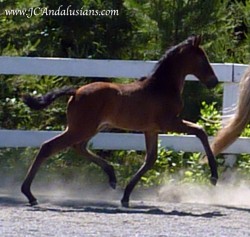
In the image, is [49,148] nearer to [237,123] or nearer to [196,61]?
[196,61]

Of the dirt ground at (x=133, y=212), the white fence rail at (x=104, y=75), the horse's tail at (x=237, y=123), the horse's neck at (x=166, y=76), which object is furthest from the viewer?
the white fence rail at (x=104, y=75)

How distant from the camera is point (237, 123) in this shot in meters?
9.78

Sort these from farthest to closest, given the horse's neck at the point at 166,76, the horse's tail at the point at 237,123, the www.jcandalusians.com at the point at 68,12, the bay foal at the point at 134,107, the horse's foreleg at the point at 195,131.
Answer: the www.jcandalusians.com at the point at 68,12
the horse's tail at the point at 237,123
the horse's neck at the point at 166,76
the horse's foreleg at the point at 195,131
the bay foal at the point at 134,107

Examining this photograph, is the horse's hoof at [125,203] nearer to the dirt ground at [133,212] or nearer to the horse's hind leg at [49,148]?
the dirt ground at [133,212]

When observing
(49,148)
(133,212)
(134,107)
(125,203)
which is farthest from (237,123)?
(49,148)

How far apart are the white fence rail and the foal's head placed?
3.90 feet

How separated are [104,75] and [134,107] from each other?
59.5 inches

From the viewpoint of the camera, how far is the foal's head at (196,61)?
9266 millimetres

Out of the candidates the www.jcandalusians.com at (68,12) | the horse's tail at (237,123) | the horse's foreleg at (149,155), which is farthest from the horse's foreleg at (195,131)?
the www.jcandalusians.com at (68,12)

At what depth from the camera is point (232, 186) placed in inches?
402

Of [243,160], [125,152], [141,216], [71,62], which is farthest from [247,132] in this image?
[141,216]

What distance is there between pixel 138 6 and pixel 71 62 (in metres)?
2.24

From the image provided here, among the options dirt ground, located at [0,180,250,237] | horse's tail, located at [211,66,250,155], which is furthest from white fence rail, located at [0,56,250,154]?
horse's tail, located at [211,66,250,155]

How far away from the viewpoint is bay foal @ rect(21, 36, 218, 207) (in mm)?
8935
